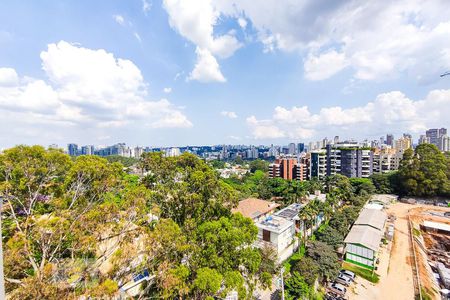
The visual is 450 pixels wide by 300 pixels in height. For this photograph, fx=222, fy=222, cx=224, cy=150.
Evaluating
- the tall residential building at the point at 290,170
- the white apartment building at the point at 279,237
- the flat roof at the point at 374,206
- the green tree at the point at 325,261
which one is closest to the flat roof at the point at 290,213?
the white apartment building at the point at 279,237

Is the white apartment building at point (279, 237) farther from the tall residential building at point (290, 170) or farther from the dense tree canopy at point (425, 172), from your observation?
the tall residential building at point (290, 170)

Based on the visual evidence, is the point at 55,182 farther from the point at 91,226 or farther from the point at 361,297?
the point at 361,297

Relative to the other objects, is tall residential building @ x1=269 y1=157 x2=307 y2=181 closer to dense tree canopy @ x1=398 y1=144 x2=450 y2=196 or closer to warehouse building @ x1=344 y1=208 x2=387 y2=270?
dense tree canopy @ x1=398 y1=144 x2=450 y2=196

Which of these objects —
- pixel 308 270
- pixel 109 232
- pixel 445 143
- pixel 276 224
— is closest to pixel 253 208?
pixel 276 224

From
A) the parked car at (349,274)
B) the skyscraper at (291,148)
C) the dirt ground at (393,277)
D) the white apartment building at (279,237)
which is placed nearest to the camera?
the dirt ground at (393,277)

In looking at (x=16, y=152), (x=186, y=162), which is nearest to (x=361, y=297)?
(x=186, y=162)

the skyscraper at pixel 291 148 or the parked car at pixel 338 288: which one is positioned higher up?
the skyscraper at pixel 291 148

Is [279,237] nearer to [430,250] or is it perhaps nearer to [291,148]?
[430,250]
